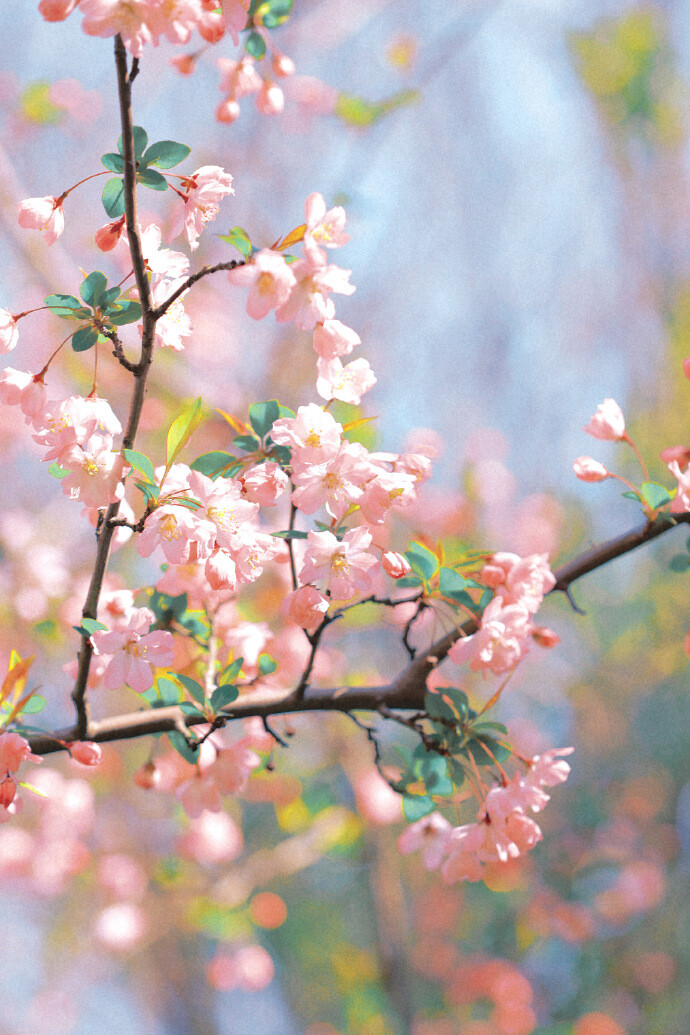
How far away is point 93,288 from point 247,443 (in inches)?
7.1

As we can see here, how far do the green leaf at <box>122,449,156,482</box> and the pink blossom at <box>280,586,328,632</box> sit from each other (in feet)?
0.50

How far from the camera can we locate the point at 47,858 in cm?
162

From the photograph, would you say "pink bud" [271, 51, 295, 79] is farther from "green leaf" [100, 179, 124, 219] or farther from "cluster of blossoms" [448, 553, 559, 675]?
"cluster of blossoms" [448, 553, 559, 675]

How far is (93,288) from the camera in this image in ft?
1.73

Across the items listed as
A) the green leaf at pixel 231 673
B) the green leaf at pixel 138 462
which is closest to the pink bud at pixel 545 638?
the green leaf at pixel 231 673

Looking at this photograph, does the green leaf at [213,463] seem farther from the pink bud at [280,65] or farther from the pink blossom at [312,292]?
the pink bud at [280,65]

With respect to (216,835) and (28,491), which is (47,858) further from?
(28,491)

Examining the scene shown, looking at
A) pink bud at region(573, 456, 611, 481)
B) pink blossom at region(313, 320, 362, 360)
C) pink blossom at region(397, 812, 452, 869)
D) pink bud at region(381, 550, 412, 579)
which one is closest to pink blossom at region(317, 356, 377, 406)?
pink blossom at region(313, 320, 362, 360)

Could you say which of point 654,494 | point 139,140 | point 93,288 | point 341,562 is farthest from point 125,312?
point 654,494

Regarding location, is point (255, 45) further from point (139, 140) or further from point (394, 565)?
point (394, 565)

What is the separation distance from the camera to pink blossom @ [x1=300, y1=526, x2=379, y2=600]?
578 millimetres

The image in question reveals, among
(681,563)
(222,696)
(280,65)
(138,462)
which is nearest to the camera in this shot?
(138,462)

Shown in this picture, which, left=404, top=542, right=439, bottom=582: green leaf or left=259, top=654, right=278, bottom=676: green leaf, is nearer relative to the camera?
left=404, top=542, right=439, bottom=582: green leaf

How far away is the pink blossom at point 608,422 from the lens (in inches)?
29.0
